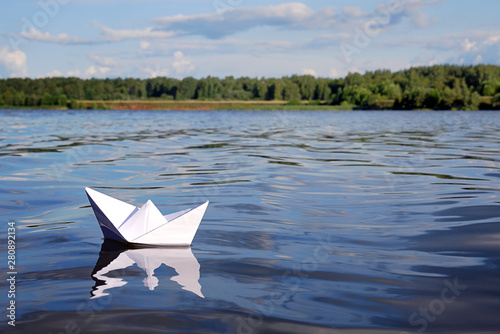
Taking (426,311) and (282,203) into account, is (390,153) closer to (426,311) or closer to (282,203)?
(282,203)

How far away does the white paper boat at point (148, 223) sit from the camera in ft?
21.6

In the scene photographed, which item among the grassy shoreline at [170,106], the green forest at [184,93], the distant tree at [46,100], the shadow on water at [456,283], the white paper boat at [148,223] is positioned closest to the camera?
the shadow on water at [456,283]

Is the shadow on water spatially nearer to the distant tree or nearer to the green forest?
the green forest

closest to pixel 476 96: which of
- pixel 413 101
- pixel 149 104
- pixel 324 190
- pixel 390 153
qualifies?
pixel 413 101

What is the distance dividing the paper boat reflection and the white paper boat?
133 mm

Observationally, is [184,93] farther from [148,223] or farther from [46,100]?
[148,223]

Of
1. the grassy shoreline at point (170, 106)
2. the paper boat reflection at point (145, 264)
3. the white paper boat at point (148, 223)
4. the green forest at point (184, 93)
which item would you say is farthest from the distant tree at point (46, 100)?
the paper boat reflection at point (145, 264)

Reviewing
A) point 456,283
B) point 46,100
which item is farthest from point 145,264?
point 46,100

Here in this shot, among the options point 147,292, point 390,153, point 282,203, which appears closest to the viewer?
point 147,292

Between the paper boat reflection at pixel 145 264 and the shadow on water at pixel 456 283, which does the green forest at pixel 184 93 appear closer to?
the shadow on water at pixel 456 283

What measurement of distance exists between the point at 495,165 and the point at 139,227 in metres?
14.1

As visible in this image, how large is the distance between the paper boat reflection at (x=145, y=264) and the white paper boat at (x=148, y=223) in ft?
0.44

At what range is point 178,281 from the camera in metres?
5.50

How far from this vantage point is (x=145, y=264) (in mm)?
6059
